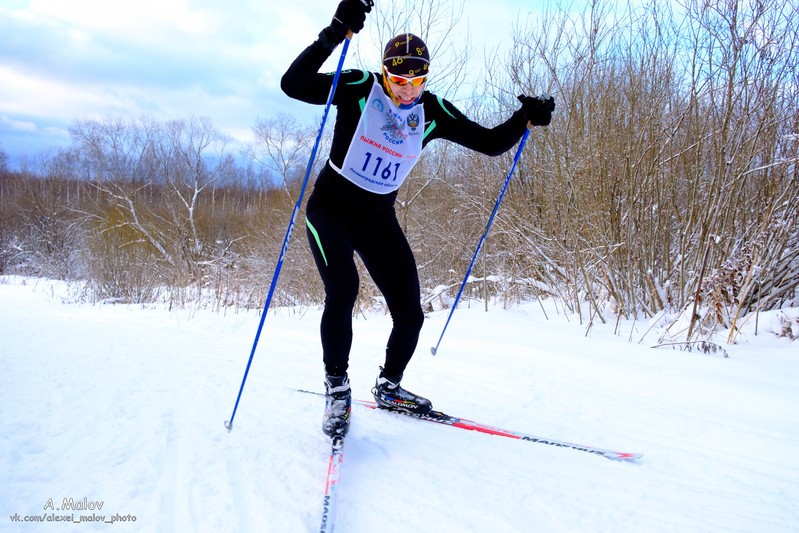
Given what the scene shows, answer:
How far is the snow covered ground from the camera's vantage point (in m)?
1.50

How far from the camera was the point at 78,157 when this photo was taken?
29.5 meters

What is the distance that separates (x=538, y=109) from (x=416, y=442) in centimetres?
193

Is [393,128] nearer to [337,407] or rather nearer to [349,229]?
[349,229]

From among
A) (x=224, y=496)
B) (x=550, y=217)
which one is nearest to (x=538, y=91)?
(x=550, y=217)

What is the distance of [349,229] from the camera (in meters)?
2.32

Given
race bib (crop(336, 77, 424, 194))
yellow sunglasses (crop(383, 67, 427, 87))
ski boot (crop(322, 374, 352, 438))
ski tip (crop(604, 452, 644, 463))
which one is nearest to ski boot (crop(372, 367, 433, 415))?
ski boot (crop(322, 374, 352, 438))

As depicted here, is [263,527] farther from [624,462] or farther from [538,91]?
[538,91]

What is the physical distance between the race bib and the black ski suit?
1.8 inches

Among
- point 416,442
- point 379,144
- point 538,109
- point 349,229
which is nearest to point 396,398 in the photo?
point 416,442

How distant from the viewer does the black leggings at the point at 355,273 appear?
219cm

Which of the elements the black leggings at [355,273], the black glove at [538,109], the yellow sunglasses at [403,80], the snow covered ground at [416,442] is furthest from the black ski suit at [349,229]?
the snow covered ground at [416,442]

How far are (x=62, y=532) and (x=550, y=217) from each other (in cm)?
528

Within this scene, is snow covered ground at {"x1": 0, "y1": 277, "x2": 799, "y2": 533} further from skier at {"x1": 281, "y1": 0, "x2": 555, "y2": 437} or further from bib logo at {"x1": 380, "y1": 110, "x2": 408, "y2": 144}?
bib logo at {"x1": 380, "y1": 110, "x2": 408, "y2": 144}

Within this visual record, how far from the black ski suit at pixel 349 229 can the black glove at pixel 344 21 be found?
44 mm
